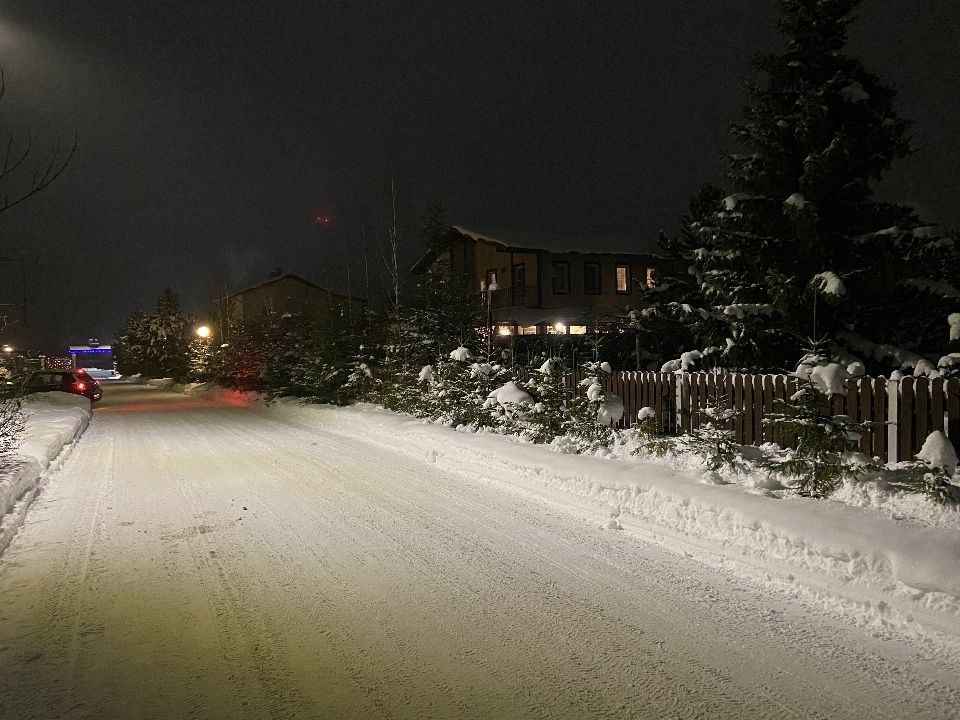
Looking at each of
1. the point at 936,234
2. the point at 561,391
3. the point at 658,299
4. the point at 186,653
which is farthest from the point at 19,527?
the point at 658,299

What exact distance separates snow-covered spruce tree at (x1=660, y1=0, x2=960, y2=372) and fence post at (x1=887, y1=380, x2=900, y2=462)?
3930 mm

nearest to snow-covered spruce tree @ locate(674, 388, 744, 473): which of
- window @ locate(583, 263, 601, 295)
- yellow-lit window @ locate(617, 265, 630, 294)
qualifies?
window @ locate(583, 263, 601, 295)

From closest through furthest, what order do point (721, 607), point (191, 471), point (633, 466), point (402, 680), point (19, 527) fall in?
point (402, 680) < point (721, 607) < point (19, 527) < point (633, 466) < point (191, 471)

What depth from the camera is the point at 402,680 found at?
3814 mm

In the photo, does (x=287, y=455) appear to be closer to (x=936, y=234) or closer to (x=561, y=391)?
(x=561, y=391)

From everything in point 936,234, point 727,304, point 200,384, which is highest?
point 936,234

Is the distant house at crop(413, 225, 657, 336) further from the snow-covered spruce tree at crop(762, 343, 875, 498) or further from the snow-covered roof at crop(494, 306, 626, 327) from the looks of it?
the snow-covered spruce tree at crop(762, 343, 875, 498)

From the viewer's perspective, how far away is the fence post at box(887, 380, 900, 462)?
8.35 metres

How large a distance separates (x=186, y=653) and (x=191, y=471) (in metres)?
7.75

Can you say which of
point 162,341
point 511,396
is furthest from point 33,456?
point 162,341

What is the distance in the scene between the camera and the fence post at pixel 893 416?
8352 millimetres

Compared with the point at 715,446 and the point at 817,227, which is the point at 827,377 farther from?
the point at 817,227

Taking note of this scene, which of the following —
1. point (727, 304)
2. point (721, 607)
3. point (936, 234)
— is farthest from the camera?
point (727, 304)

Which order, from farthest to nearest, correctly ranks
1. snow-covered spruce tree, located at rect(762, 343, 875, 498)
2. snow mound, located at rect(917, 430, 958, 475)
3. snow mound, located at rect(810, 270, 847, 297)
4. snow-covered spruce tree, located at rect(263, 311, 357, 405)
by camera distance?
snow-covered spruce tree, located at rect(263, 311, 357, 405) → snow mound, located at rect(810, 270, 847, 297) → snow-covered spruce tree, located at rect(762, 343, 875, 498) → snow mound, located at rect(917, 430, 958, 475)
